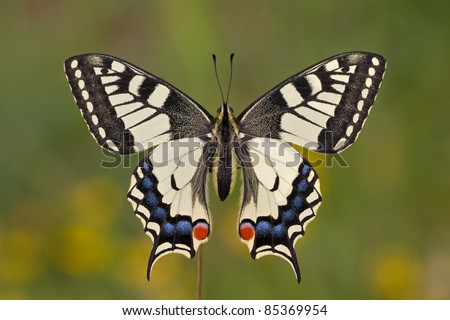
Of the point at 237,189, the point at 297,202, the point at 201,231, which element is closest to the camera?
the point at 201,231

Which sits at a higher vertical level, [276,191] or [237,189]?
[237,189]

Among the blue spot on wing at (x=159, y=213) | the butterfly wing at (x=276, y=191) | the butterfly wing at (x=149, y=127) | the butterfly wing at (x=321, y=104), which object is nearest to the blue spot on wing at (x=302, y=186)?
the butterfly wing at (x=276, y=191)

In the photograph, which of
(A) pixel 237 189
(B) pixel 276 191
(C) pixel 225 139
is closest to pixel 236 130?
(C) pixel 225 139

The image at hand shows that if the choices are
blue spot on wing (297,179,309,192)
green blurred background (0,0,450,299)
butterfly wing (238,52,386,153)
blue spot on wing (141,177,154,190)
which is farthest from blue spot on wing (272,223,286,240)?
green blurred background (0,0,450,299)

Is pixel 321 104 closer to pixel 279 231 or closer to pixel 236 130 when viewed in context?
pixel 236 130

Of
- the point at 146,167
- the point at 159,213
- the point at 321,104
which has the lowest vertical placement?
the point at 159,213

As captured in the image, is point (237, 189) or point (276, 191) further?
point (237, 189)
